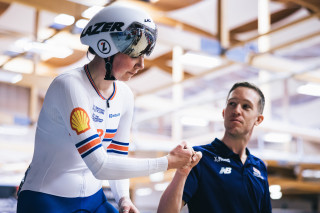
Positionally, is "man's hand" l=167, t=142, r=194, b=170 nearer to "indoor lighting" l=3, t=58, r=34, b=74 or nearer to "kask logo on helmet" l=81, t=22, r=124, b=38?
"kask logo on helmet" l=81, t=22, r=124, b=38

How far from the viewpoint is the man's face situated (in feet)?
9.48

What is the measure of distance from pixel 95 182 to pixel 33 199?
0.30 metres

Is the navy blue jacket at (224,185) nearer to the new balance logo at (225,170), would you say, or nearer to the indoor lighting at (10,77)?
the new balance logo at (225,170)

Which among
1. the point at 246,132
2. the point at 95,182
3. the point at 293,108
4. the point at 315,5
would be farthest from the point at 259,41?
the point at 293,108

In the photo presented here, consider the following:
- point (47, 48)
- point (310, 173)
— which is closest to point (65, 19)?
point (47, 48)

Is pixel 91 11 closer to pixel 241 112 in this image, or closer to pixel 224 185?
pixel 241 112

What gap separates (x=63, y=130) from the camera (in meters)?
2.03

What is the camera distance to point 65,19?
5887 mm

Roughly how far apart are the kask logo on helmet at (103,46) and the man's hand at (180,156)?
56 centimetres

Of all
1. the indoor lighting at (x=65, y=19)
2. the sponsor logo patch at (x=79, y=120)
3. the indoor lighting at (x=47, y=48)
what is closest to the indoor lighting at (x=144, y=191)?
the indoor lighting at (x=47, y=48)

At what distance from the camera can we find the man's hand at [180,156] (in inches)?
80.8

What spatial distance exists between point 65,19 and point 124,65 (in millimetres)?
4060

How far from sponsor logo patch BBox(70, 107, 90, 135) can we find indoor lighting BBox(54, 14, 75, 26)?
371cm

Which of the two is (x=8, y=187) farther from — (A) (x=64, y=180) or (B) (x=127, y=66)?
(B) (x=127, y=66)
